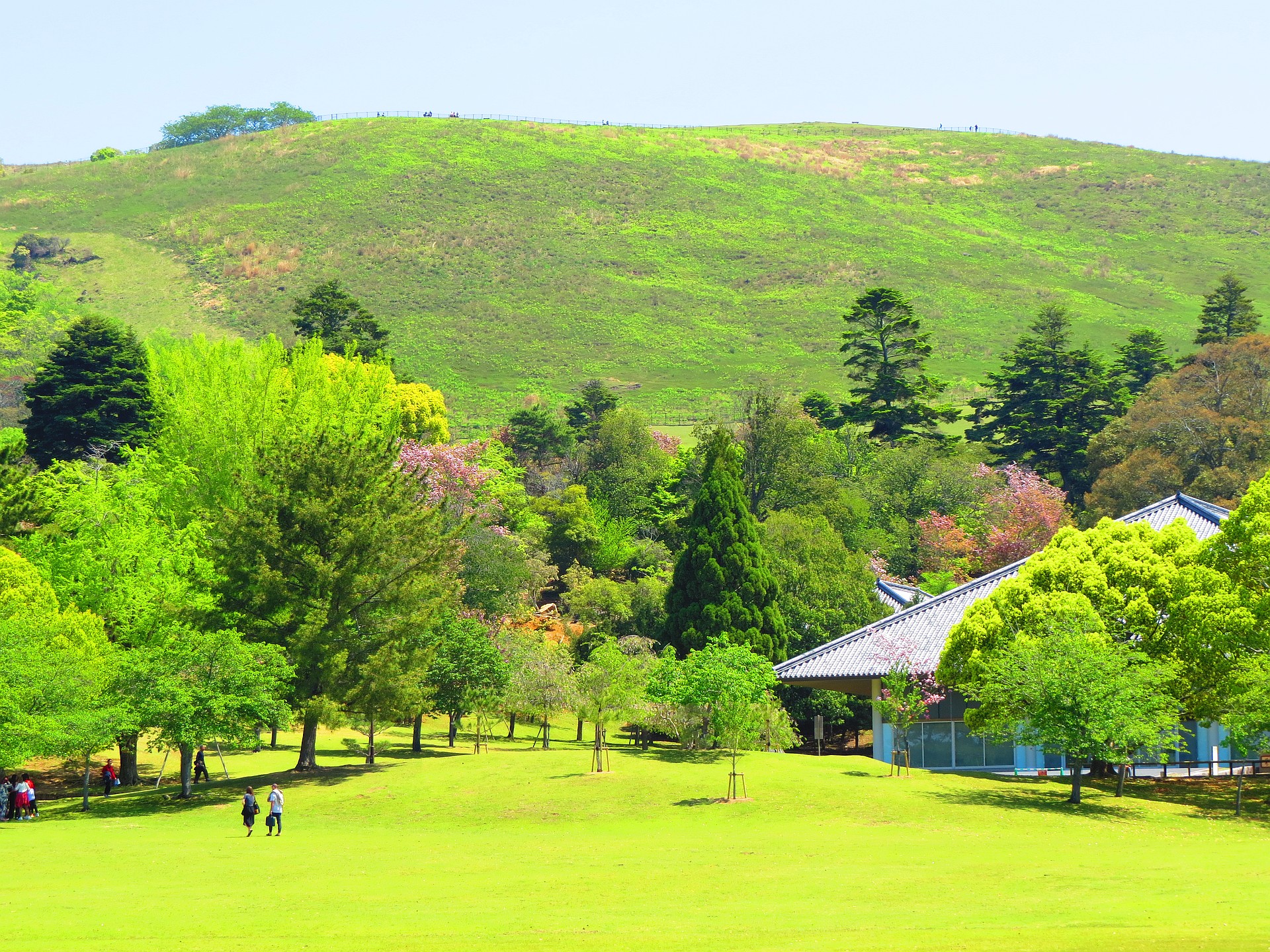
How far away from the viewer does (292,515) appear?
40969 millimetres

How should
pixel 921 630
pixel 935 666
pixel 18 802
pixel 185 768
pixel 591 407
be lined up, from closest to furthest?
pixel 18 802
pixel 185 768
pixel 935 666
pixel 921 630
pixel 591 407

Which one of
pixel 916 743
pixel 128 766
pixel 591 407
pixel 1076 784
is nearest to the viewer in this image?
pixel 1076 784

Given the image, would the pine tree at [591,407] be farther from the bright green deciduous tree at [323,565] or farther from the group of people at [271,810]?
the group of people at [271,810]

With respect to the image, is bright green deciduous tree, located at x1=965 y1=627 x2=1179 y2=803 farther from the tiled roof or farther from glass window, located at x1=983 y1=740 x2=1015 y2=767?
the tiled roof

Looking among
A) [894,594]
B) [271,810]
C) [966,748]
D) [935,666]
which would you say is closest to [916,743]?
[966,748]

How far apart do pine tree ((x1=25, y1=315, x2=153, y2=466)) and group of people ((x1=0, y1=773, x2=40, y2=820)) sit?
101 feet

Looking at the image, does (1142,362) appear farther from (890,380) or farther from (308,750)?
(308,750)

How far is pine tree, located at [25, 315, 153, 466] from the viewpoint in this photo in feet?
209

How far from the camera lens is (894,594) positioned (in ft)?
187

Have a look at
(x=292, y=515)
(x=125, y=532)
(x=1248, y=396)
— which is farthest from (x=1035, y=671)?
(x=1248, y=396)

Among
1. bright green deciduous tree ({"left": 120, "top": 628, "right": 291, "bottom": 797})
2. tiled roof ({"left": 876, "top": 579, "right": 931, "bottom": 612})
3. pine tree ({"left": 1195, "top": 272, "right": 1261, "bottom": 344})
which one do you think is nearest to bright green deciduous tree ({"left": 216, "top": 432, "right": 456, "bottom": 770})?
bright green deciduous tree ({"left": 120, "top": 628, "right": 291, "bottom": 797})

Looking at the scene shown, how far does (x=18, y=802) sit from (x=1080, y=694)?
2988 cm

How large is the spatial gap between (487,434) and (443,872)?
85727 millimetres

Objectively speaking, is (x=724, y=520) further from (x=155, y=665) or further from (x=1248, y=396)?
(x=1248, y=396)
